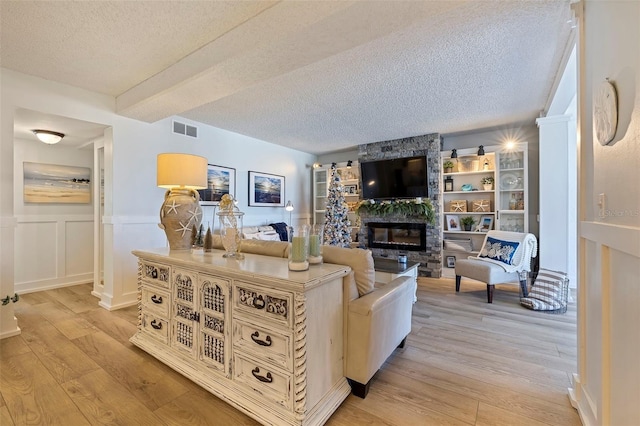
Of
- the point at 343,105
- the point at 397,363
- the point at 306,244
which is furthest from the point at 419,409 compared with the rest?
the point at 343,105

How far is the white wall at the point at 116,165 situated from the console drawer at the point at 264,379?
2.54m

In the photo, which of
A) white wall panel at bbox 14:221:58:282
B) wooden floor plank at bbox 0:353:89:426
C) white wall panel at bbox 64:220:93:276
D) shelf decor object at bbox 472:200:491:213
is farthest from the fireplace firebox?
white wall panel at bbox 14:221:58:282

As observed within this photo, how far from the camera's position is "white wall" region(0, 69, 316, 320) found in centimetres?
260

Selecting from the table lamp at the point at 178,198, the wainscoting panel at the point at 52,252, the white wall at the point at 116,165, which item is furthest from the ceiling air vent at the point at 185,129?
the wainscoting panel at the point at 52,252

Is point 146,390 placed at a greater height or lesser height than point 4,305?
lesser

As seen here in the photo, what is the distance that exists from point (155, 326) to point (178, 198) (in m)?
1.08

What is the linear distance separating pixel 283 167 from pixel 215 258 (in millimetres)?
4201

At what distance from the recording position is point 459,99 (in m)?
3.38

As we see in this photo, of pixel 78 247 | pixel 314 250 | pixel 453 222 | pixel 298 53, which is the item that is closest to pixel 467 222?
pixel 453 222

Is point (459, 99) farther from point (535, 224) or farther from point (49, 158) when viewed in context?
point (49, 158)

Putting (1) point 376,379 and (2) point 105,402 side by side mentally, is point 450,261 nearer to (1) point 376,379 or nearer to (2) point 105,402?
(1) point 376,379

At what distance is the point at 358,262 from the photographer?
179 cm

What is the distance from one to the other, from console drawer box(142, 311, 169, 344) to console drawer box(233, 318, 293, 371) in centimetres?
82

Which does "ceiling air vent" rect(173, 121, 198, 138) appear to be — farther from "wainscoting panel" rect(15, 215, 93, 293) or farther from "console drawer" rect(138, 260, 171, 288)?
"console drawer" rect(138, 260, 171, 288)
